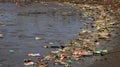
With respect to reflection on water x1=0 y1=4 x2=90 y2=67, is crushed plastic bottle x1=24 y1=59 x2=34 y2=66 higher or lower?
higher

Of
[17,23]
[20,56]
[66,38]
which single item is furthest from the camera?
[17,23]

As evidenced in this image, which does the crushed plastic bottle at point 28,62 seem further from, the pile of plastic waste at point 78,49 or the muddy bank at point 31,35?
the muddy bank at point 31,35

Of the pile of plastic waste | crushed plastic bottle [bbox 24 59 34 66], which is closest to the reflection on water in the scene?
crushed plastic bottle [bbox 24 59 34 66]

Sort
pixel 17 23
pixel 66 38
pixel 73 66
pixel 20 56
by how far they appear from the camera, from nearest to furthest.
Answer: pixel 73 66, pixel 20 56, pixel 66 38, pixel 17 23

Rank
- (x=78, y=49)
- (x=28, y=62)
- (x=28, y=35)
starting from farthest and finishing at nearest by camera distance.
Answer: (x=28, y=35) < (x=78, y=49) < (x=28, y=62)

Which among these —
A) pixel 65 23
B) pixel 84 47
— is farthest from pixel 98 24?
pixel 84 47

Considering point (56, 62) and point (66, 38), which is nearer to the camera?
point (56, 62)

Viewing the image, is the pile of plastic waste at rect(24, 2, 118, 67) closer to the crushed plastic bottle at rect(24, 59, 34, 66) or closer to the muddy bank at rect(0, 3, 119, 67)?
the crushed plastic bottle at rect(24, 59, 34, 66)

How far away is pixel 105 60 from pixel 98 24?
6984mm

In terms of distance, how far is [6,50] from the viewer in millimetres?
10203

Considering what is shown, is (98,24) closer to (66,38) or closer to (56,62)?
(66,38)

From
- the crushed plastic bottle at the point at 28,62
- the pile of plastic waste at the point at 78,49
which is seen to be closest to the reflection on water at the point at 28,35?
the crushed plastic bottle at the point at 28,62

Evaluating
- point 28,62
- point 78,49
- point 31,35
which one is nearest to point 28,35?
point 31,35

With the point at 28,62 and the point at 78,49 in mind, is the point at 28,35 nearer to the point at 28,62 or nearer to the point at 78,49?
the point at 78,49
